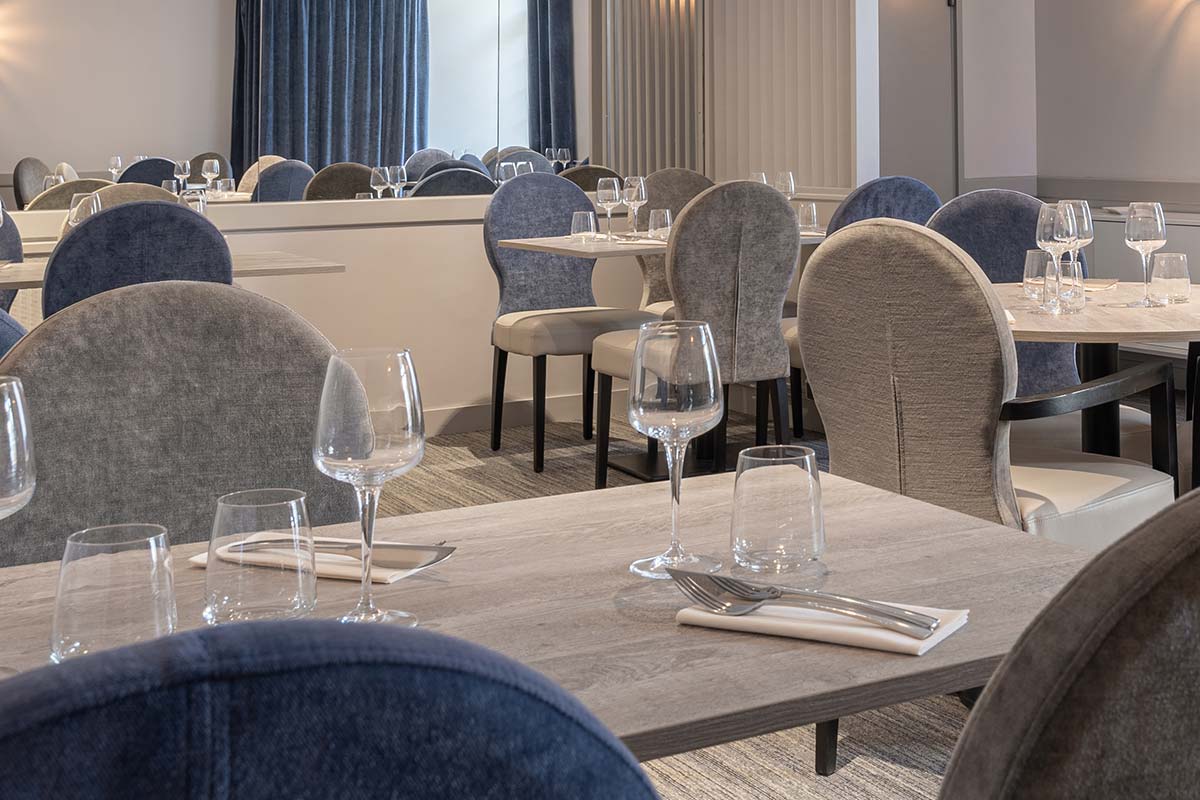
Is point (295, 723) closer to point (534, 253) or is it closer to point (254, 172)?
point (534, 253)

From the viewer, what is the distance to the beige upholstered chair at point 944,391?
215cm

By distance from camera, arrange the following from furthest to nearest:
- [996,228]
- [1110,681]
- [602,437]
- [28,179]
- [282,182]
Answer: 1. [28,179]
2. [282,182]
3. [602,437]
4. [996,228]
5. [1110,681]

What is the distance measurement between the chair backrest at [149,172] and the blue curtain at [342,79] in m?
0.88

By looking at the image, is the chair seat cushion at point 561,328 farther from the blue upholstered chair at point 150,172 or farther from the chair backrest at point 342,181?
the blue upholstered chair at point 150,172

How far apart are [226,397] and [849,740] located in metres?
1.33

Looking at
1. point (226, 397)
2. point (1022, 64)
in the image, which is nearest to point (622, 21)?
point (1022, 64)

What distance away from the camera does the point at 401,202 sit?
203 inches

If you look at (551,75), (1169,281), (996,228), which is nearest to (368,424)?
(1169,281)

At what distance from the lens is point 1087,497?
2246 millimetres

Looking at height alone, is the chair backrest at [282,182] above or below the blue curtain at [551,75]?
below

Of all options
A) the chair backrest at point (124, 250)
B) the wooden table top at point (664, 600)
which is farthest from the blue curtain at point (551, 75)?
the wooden table top at point (664, 600)

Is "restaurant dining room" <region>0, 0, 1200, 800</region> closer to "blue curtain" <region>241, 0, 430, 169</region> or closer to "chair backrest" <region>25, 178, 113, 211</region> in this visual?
"chair backrest" <region>25, 178, 113, 211</region>

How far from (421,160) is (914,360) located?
5.84 metres

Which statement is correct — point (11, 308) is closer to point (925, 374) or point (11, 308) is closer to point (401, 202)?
point (401, 202)
